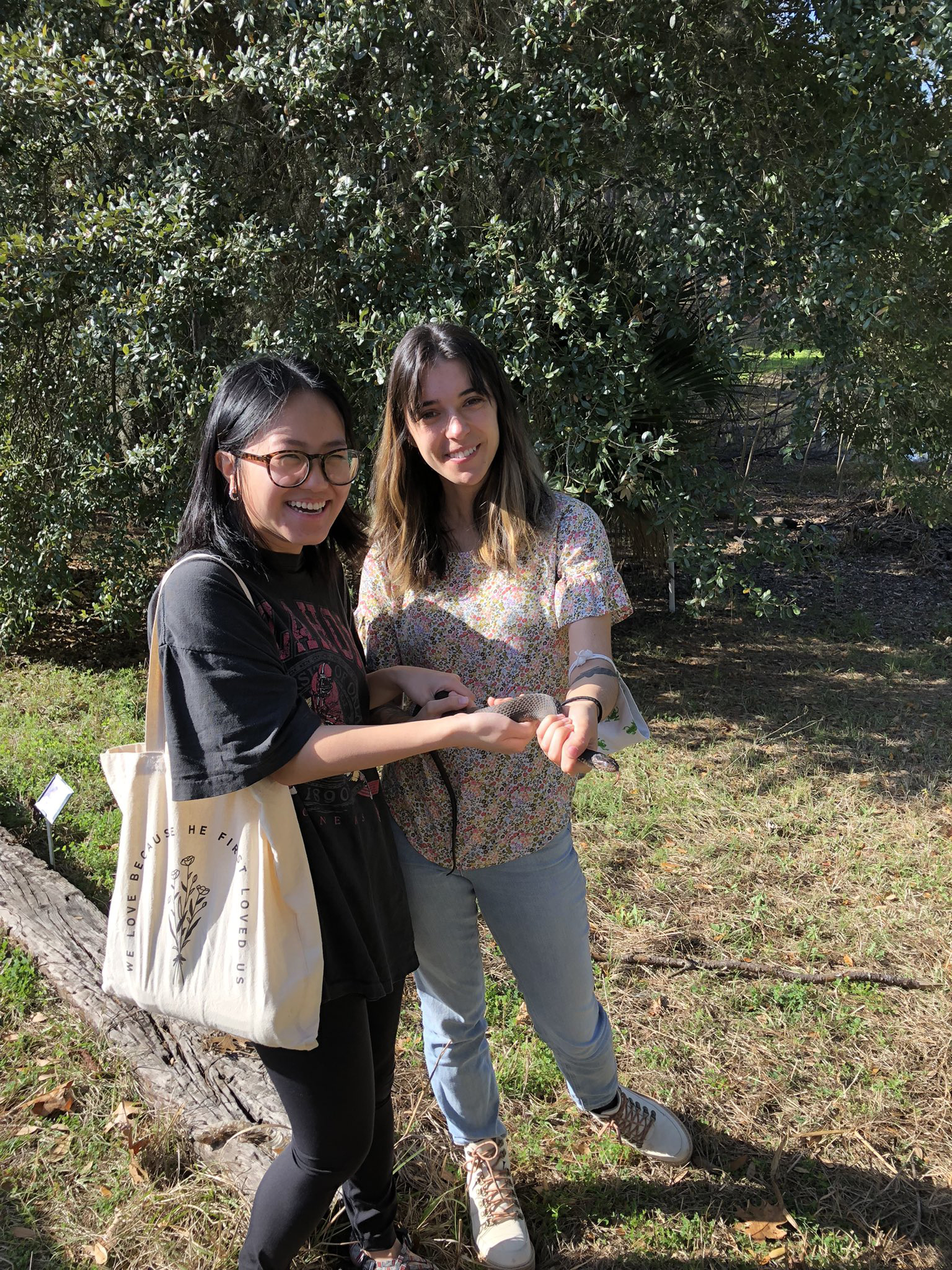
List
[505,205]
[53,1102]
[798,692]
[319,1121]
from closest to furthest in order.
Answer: [319,1121]
[53,1102]
[505,205]
[798,692]

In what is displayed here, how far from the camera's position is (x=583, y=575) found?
1.94 meters

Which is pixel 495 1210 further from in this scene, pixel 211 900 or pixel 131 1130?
pixel 211 900

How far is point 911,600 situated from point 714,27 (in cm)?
540

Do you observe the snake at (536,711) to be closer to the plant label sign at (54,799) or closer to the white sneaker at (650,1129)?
the white sneaker at (650,1129)

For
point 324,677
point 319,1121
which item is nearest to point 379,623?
point 324,677

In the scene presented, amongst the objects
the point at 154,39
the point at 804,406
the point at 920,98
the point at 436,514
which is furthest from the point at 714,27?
the point at 436,514

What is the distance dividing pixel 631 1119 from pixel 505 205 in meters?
4.73

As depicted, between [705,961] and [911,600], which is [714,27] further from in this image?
[911,600]

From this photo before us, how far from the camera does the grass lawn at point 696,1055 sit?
235 centimetres

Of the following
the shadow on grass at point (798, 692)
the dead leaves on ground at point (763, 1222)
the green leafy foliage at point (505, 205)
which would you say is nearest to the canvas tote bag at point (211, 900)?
the dead leaves on ground at point (763, 1222)

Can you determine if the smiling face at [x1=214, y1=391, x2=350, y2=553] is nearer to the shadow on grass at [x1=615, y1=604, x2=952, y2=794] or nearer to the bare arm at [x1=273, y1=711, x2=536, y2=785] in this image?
the bare arm at [x1=273, y1=711, x2=536, y2=785]

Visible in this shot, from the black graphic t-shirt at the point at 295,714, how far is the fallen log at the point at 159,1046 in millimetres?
968

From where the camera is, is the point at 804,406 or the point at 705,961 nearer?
the point at 705,961

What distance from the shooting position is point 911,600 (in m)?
8.64
